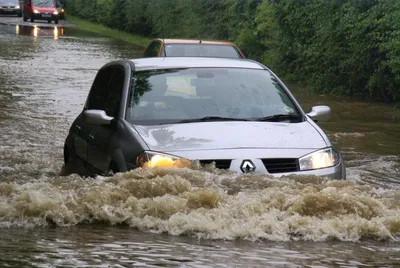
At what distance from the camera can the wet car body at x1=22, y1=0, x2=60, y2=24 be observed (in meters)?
62.0

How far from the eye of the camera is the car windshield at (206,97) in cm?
977

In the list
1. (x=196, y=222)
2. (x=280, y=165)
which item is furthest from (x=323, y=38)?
(x=196, y=222)

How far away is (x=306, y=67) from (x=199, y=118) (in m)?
16.1

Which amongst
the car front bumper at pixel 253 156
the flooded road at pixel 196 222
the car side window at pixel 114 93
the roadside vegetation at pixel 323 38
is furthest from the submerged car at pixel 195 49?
the car front bumper at pixel 253 156

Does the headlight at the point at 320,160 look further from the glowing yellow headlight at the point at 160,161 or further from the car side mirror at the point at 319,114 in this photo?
the glowing yellow headlight at the point at 160,161

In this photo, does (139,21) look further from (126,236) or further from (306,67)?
(126,236)

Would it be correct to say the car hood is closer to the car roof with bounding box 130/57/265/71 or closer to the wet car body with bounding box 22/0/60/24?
the car roof with bounding box 130/57/265/71

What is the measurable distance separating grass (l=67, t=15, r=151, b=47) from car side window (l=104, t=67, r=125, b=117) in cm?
3623

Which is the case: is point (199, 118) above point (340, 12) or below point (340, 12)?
below

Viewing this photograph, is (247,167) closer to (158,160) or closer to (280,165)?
(280,165)

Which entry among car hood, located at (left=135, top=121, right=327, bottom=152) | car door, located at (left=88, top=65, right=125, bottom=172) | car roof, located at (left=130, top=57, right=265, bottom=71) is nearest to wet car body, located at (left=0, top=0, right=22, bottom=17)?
Answer: car door, located at (left=88, top=65, right=125, bottom=172)

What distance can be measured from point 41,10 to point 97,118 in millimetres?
53508

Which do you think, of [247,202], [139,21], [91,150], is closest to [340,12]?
[91,150]

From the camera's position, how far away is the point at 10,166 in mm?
12453
